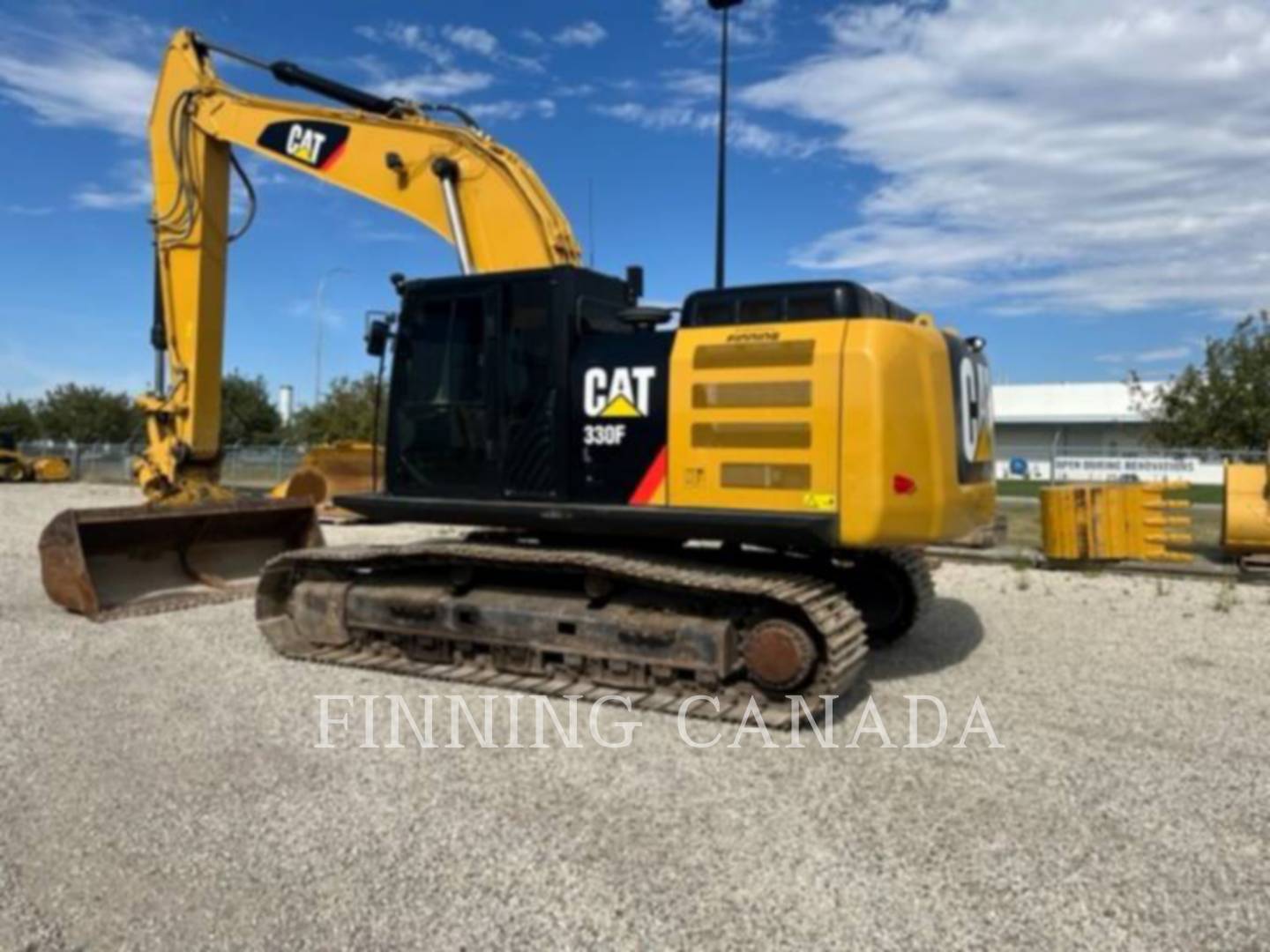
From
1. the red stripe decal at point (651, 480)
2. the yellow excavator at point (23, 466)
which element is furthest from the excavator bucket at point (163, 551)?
the yellow excavator at point (23, 466)

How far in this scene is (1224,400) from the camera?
36.1m

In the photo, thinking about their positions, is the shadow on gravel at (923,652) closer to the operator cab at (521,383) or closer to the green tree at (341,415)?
the operator cab at (521,383)

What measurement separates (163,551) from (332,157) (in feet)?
13.6

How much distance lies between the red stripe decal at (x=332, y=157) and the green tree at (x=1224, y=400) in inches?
1347

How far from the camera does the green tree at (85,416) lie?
7050cm

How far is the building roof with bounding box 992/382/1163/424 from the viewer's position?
201ft

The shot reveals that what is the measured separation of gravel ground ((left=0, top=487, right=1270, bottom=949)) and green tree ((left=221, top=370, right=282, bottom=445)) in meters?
63.4

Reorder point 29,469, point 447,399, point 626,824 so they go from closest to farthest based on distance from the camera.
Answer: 1. point 626,824
2. point 447,399
3. point 29,469

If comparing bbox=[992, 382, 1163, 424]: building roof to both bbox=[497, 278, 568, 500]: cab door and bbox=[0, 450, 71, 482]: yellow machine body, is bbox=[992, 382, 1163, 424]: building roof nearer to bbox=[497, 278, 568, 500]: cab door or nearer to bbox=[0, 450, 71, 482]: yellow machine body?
bbox=[0, 450, 71, 482]: yellow machine body

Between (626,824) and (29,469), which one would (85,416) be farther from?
(626,824)

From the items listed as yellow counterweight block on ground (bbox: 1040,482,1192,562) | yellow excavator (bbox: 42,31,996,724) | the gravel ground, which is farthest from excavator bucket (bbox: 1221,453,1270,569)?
yellow excavator (bbox: 42,31,996,724)

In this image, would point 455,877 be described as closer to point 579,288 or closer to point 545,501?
point 545,501

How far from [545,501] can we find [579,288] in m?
1.44

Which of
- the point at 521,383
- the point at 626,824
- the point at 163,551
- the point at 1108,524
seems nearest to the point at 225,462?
the point at 163,551
